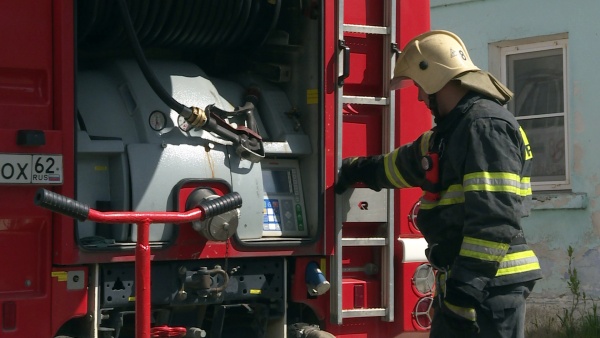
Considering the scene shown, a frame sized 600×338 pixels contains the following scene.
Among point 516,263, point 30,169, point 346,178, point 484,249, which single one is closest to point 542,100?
point 346,178

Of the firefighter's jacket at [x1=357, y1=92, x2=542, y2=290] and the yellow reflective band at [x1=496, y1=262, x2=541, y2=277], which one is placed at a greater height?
the firefighter's jacket at [x1=357, y1=92, x2=542, y2=290]

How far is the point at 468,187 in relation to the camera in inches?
169

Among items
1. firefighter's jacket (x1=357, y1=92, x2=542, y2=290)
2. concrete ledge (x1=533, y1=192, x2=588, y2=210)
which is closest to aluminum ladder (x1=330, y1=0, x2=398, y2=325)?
firefighter's jacket (x1=357, y1=92, x2=542, y2=290)

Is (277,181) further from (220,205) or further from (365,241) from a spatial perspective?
(220,205)

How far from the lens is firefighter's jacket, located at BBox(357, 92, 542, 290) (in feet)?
13.8

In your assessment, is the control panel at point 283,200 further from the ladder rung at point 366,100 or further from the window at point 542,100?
the window at point 542,100

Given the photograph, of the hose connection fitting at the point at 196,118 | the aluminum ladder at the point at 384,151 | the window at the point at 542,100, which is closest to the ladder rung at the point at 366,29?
the aluminum ladder at the point at 384,151

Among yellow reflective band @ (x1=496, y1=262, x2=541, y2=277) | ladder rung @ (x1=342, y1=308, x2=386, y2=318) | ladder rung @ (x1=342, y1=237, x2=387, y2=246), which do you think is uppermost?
ladder rung @ (x1=342, y1=237, x2=387, y2=246)

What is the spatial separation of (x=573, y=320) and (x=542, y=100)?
202cm

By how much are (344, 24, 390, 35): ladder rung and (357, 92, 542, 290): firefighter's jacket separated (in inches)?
28.4

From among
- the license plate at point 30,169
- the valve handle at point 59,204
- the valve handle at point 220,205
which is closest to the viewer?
the valve handle at point 59,204

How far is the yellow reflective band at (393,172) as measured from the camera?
4968mm

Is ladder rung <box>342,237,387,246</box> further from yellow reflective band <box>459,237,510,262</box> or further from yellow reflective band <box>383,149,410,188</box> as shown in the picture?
yellow reflective band <box>459,237,510,262</box>

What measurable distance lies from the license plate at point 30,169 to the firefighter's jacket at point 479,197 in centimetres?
155
